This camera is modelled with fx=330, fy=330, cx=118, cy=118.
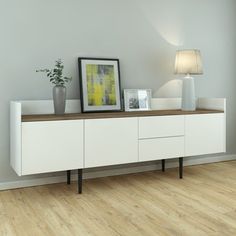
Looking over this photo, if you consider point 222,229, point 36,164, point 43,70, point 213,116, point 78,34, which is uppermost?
point 78,34

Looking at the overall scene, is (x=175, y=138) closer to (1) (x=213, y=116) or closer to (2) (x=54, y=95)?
(1) (x=213, y=116)

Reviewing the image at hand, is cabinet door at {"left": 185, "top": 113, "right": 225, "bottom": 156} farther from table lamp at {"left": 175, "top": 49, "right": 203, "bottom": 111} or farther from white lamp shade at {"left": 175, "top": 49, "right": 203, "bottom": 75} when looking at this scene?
white lamp shade at {"left": 175, "top": 49, "right": 203, "bottom": 75}

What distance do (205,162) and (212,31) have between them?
5.02 ft

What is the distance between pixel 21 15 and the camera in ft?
9.33

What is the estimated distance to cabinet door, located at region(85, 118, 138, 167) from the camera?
2.70 m

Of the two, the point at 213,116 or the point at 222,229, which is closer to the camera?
the point at 222,229

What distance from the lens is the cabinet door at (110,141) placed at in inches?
106

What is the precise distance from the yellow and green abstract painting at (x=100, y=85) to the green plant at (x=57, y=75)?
0.71 ft

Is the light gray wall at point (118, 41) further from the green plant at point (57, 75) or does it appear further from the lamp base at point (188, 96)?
the lamp base at point (188, 96)

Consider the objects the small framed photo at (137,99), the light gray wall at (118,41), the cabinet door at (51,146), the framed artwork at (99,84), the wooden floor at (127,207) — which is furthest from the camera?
the small framed photo at (137,99)

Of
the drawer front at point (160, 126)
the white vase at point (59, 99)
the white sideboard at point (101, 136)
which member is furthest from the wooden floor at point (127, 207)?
the white vase at point (59, 99)

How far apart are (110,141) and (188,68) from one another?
1.16m

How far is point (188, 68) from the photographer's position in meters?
3.30

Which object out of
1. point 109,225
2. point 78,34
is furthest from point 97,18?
point 109,225
